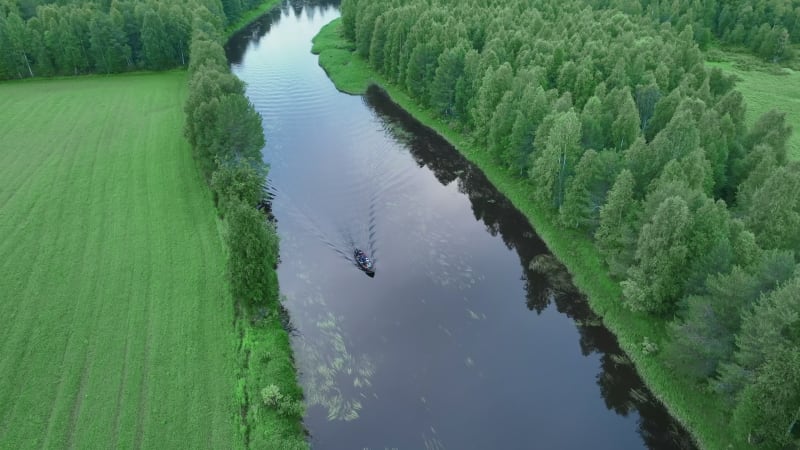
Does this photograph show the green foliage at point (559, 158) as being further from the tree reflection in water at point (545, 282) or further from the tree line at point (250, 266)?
the tree line at point (250, 266)

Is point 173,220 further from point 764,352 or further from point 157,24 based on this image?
point 157,24

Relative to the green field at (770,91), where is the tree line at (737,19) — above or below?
above

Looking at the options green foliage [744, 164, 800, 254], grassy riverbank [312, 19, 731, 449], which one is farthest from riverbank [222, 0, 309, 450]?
green foliage [744, 164, 800, 254]

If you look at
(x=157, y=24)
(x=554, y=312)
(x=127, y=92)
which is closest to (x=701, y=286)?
(x=554, y=312)

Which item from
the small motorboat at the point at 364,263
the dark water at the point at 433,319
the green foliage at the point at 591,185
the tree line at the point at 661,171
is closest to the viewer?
the tree line at the point at 661,171

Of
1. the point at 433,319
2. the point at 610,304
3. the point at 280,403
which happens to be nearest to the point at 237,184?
the point at 433,319

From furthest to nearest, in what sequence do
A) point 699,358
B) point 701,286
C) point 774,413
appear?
point 701,286
point 699,358
point 774,413

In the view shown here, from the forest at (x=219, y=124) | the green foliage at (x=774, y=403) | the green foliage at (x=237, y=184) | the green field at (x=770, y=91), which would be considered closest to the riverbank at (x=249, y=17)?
the forest at (x=219, y=124)

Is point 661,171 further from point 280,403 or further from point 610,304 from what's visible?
point 280,403
